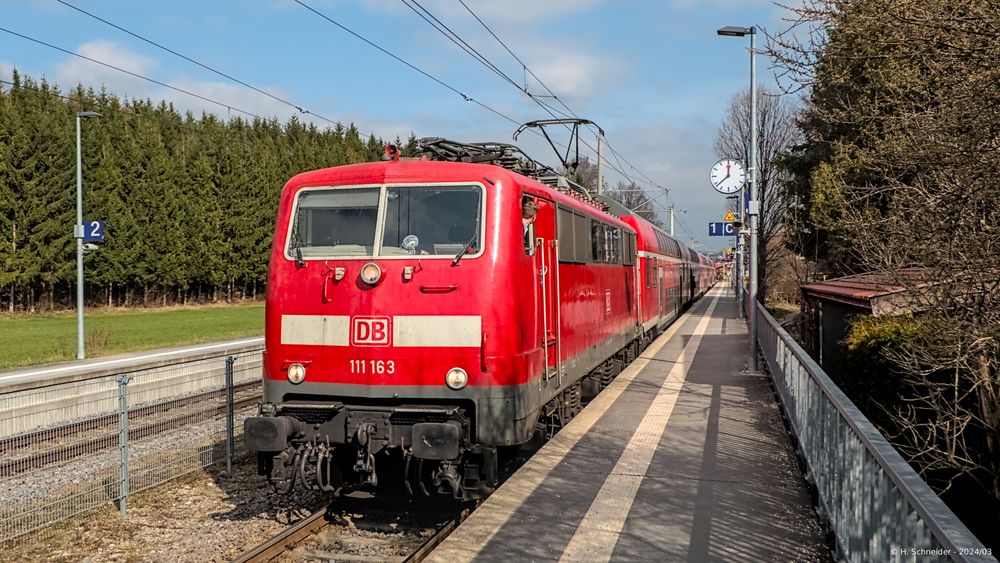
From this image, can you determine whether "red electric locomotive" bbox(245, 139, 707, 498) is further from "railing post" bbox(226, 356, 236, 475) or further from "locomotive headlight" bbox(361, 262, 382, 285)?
"railing post" bbox(226, 356, 236, 475)

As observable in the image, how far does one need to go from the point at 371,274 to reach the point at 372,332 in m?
0.49

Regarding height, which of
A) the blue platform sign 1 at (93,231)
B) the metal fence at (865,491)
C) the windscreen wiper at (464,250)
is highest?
the blue platform sign 1 at (93,231)

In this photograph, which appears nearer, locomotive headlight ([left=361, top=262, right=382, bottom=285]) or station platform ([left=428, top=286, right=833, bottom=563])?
station platform ([left=428, top=286, right=833, bottom=563])

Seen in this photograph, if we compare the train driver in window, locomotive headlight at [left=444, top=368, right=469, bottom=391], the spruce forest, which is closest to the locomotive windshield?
the train driver in window

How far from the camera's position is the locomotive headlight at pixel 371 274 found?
651cm

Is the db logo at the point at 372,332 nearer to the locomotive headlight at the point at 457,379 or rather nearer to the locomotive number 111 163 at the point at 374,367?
the locomotive number 111 163 at the point at 374,367

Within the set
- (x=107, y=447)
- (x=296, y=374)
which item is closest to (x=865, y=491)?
(x=296, y=374)

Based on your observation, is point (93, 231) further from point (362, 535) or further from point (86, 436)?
point (362, 535)

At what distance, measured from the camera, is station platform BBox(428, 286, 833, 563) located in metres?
5.80

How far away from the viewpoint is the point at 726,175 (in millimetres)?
22781

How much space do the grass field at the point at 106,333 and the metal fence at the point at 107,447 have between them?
41.3ft

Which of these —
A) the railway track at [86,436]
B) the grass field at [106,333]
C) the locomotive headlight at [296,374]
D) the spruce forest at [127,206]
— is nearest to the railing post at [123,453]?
the railway track at [86,436]

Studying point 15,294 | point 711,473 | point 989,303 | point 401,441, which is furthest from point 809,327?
point 15,294

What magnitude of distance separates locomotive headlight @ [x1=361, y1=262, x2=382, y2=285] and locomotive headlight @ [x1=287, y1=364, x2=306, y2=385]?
3.09 ft
